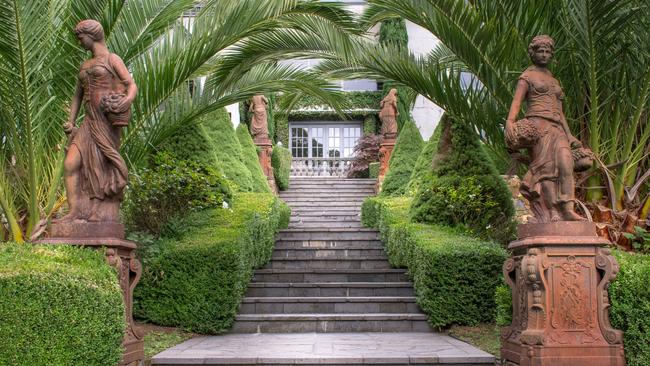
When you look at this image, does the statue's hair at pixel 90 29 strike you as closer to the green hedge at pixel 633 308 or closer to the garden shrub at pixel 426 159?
the green hedge at pixel 633 308

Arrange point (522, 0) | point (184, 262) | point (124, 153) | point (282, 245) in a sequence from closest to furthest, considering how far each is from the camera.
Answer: point (522, 0), point (124, 153), point (184, 262), point (282, 245)

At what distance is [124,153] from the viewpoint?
8.12 meters

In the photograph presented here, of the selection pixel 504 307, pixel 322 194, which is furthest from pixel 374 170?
pixel 504 307

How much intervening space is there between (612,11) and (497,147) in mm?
2230

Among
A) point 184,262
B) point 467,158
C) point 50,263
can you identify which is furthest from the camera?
point 467,158


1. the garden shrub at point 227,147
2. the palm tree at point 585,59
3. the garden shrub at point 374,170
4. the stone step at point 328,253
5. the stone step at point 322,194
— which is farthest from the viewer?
the garden shrub at point 374,170

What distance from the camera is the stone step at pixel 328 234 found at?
44.1 feet

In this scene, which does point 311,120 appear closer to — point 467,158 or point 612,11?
point 467,158

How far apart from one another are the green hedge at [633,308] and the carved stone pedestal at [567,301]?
0.06 meters

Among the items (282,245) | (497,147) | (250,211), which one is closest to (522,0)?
(497,147)

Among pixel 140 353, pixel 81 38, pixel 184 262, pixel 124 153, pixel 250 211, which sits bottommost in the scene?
pixel 140 353

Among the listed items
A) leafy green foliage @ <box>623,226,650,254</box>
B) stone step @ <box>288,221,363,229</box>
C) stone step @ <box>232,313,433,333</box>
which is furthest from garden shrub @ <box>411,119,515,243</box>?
stone step @ <box>288,221,363,229</box>

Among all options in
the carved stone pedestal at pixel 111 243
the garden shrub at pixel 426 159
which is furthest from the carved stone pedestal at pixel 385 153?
the carved stone pedestal at pixel 111 243

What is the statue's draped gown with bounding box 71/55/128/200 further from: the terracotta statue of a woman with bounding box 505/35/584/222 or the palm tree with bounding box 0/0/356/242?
the terracotta statue of a woman with bounding box 505/35/584/222
